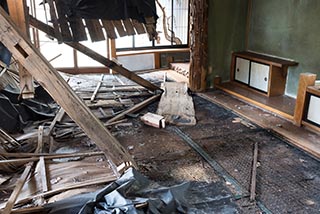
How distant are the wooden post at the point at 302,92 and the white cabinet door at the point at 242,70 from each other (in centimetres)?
164

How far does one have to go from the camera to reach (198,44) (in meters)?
5.41

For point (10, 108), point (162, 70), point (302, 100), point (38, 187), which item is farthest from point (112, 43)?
point (38, 187)

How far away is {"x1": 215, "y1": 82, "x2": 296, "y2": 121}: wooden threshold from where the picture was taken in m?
4.37

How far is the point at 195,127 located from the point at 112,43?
3818mm

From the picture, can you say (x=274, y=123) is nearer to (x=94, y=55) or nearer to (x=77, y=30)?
(x=94, y=55)

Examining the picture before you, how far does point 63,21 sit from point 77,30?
0.22 meters

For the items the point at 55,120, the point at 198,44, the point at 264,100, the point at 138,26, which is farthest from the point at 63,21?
the point at 264,100

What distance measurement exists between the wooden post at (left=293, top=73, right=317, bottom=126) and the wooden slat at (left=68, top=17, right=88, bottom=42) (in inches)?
118

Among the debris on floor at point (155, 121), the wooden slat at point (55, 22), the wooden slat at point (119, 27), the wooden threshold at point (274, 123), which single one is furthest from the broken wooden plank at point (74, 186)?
the wooden slat at point (119, 27)

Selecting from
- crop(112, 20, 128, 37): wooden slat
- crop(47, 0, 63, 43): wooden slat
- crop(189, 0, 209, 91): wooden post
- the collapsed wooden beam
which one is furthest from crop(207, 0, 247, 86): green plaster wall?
the collapsed wooden beam

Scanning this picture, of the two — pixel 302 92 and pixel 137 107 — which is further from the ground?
pixel 302 92

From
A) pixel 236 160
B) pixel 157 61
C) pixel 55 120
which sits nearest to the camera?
pixel 236 160

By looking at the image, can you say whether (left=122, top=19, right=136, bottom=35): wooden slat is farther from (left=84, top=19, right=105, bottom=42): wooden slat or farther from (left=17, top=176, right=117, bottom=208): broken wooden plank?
(left=17, top=176, right=117, bottom=208): broken wooden plank

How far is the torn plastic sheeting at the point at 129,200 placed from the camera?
2.07 m
